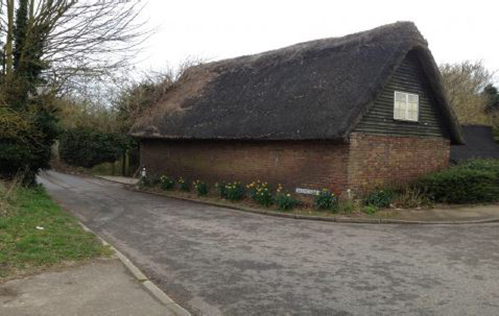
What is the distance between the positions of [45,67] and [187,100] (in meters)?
8.43

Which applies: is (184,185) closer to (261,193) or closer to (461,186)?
(261,193)

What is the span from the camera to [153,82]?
25.3 metres

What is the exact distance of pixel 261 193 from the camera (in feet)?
49.7

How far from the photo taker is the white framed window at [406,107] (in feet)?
49.9

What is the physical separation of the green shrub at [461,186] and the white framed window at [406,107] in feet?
7.10

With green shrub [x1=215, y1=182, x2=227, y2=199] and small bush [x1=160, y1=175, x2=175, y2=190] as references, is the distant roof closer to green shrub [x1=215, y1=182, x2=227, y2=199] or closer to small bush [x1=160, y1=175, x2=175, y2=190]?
green shrub [x1=215, y1=182, x2=227, y2=199]

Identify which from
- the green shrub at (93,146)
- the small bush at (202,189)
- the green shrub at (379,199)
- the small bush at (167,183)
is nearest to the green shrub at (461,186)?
the green shrub at (379,199)

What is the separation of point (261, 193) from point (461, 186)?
6.42m

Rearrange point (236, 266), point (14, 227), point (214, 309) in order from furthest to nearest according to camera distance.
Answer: point (14, 227) < point (236, 266) < point (214, 309)

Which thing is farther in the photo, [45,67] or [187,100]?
[187,100]

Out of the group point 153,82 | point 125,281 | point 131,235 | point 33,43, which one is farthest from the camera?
point 153,82

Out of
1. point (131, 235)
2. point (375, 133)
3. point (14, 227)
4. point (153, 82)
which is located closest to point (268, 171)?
point (375, 133)

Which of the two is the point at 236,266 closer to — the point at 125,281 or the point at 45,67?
the point at 125,281

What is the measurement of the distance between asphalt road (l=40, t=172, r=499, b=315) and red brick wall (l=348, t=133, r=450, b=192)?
101 inches
